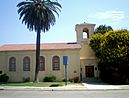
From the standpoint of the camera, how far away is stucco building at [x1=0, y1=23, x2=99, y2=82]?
142 ft

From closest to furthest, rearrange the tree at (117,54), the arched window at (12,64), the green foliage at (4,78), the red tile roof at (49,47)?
the tree at (117,54) → the green foliage at (4,78) → the red tile roof at (49,47) → the arched window at (12,64)

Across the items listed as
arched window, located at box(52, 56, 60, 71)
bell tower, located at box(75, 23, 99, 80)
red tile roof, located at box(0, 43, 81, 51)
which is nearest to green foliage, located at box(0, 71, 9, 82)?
red tile roof, located at box(0, 43, 81, 51)

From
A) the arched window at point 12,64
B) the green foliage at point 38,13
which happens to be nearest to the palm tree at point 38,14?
the green foliage at point 38,13

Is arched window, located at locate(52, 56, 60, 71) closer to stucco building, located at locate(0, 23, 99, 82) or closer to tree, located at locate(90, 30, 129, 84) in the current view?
stucco building, located at locate(0, 23, 99, 82)

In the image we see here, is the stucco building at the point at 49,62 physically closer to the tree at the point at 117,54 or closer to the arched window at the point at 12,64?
the arched window at the point at 12,64

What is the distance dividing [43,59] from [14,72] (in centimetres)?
521

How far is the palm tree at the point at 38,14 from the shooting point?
38.0 meters

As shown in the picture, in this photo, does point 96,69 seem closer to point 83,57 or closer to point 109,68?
point 83,57

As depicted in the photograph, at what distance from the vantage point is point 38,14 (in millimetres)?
37781

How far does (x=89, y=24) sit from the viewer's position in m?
47.8

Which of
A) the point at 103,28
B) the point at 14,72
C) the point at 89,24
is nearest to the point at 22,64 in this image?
the point at 14,72

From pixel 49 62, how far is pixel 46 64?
1.91ft

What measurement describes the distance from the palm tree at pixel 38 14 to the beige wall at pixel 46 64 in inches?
195

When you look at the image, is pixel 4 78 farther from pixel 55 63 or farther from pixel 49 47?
pixel 49 47
